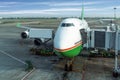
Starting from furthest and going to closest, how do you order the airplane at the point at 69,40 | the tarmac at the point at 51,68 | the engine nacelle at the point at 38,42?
the engine nacelle at the point at 38,42
the airplane at the point at 69,40
the tarmac at the point at 51,68

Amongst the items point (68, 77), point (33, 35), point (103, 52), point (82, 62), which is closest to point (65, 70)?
point (68, 77)

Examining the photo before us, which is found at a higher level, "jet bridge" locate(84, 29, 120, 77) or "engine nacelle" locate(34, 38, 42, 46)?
"jet bridge" locate(84, 29, 120, 77)

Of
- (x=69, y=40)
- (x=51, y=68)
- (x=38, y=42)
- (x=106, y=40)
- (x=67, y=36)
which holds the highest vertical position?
(x=67, y=36)

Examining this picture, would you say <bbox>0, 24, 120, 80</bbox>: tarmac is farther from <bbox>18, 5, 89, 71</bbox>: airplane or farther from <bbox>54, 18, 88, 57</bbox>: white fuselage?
<bbox>54, 18, 88, 57</bbox>: white fuselage

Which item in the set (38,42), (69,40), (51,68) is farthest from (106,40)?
(38,42)

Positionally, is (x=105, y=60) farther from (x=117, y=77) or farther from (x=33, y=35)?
(x=33, y=35)

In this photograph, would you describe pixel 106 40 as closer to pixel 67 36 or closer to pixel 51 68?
pixel 67 36

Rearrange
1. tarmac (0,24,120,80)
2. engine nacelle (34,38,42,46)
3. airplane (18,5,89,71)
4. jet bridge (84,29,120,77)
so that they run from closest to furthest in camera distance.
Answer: tarmac (0,24,120,80) → airplane (18,5,89,71) → jet bridge (84,29,120,77) → engine nacelle (34,38,42,46)

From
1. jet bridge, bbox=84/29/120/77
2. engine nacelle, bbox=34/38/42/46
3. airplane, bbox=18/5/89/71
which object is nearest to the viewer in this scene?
airplane, bbox=18/5/89/71

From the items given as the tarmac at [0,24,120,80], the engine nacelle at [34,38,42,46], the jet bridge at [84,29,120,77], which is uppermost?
the jet bridge at [84,29,120,77]

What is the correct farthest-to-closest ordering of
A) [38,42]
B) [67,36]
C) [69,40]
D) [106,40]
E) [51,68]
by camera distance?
1. [38,42]
2. [51,68]
3. [106,40]
4. [67,36]
5. [69,40]

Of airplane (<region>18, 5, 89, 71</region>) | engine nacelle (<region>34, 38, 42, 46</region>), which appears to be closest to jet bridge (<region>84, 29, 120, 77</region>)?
airplane (<region>18, 5, 89, 71</region>)

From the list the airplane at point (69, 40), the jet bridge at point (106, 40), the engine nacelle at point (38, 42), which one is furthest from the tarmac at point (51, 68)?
the engine nacelle at point (38, 42)

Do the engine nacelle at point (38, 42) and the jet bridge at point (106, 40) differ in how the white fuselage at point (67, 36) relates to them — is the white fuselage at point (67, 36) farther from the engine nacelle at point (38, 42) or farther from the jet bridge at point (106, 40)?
the engine nacelle at point (38, 42)
